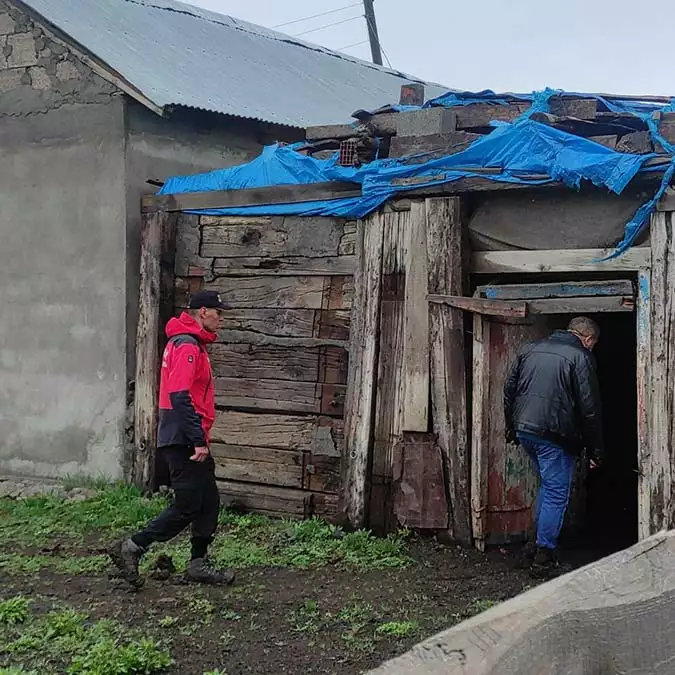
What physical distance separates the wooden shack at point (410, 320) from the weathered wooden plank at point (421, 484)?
0.01 metres

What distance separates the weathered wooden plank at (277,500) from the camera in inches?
276

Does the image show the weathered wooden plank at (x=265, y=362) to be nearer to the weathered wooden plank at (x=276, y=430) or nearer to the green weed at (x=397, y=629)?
the weathered wooden plank at (x=276, y=430)

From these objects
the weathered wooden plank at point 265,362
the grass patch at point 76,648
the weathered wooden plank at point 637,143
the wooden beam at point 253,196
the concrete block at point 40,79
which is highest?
the concrete block at point 40,79

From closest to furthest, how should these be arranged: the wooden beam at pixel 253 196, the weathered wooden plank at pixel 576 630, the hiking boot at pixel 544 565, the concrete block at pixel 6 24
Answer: the weathered wooden plank at pixel 576 630 → the hiking boot at pixel 544 565 → the wooden beam at pixel 253 196 → the concrete block at pixel 6 24

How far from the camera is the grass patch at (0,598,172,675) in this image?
4.24m

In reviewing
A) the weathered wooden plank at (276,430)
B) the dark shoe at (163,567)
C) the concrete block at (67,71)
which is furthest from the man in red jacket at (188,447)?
the concrete block at (67,71)

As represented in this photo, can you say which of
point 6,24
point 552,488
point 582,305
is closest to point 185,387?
point 552,488

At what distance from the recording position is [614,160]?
5.62 meters

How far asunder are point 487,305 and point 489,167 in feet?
3.18

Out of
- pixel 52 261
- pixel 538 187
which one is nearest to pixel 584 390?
pixel 538 187

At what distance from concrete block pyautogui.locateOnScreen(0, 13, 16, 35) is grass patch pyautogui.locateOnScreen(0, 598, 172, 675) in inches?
223

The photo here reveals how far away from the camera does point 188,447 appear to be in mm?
5410

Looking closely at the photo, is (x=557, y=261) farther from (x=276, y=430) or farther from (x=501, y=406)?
(x=276, y=430)

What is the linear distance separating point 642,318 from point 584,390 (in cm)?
61
